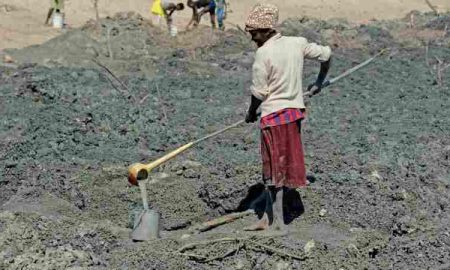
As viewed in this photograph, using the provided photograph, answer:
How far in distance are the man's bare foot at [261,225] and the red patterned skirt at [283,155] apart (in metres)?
0.27

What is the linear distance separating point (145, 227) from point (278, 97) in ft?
3.75

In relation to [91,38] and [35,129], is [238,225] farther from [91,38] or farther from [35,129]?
[91,38]

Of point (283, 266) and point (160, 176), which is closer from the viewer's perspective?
point (283, 266)

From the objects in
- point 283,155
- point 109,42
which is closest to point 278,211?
point 283,155

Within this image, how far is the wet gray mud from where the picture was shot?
16.9 ft

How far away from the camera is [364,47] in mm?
12867

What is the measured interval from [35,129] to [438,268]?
4019 millimetres

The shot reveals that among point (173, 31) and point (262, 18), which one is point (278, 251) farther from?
point (173, 31)

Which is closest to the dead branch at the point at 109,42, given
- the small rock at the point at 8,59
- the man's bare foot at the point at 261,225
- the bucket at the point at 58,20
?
the small rock at the point at 8,59

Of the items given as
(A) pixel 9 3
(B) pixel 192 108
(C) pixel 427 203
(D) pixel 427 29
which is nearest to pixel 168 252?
(C) pixel 427 203

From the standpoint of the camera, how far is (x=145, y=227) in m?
5.41

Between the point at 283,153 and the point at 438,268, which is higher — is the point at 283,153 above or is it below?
above

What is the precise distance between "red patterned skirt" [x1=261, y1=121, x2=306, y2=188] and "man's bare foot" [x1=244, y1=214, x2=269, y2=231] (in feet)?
0.89

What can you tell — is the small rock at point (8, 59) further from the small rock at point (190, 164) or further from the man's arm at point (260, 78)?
the man's arm at point (260, 78)
